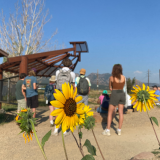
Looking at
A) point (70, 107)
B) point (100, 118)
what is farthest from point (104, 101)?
point (70, 107)

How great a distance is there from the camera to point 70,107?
999 mm

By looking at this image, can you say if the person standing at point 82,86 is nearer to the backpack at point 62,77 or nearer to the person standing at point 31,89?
the backpack at point 62,77

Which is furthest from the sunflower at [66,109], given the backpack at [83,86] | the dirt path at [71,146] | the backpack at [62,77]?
the backpack at [83,86]

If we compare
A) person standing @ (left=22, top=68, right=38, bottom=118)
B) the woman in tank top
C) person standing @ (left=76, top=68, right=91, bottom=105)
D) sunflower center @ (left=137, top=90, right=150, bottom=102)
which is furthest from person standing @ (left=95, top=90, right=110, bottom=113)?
sunflower center @ (left=137, top=90, right=150, bottom=102)

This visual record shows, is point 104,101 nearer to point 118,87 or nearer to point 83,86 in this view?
point 83,86

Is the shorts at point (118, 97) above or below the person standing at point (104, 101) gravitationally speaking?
above

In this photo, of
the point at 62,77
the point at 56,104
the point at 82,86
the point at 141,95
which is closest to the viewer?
the point at 56,104

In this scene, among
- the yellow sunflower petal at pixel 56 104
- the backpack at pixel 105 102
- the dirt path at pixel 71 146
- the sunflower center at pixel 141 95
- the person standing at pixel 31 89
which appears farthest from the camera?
the backpack at pixel 105 102

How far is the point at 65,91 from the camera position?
3.25 feet

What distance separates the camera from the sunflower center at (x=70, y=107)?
0.99 metres

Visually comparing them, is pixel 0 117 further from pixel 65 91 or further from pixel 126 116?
pixel 65 91

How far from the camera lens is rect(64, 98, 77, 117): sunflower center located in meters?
0.99

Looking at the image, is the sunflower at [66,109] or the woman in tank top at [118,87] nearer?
the sunflower at [66,109]

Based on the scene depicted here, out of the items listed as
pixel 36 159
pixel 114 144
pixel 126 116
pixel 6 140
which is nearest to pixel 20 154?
pixel 36 159
